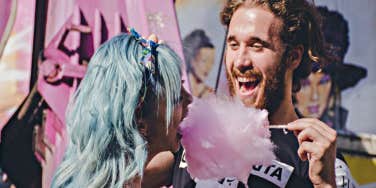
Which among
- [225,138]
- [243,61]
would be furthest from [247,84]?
[225,138]

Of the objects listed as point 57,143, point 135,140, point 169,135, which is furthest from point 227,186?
point 57,143

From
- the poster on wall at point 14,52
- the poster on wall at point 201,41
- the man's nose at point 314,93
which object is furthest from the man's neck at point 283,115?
the poster on wall at point 14,52

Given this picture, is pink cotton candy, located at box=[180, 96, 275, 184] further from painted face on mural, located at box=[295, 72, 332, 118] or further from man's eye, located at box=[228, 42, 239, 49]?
painted face on mural, located at box=[295, 72, 332, 118]

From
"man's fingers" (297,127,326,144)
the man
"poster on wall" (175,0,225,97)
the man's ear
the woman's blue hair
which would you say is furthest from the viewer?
"poster on wall" (175,0,225,97)

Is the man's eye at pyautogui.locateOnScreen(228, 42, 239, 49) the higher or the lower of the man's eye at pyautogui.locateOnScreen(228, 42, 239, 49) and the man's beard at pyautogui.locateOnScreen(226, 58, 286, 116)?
the higher

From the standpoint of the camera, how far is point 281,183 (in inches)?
91.6

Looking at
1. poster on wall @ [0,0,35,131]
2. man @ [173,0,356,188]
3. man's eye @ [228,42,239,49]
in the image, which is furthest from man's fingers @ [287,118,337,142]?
poster on wall @ [0,0,35,131]

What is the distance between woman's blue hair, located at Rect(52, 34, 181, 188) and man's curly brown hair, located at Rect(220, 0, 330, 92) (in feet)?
2.25

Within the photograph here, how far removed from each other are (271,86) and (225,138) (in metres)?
0.48

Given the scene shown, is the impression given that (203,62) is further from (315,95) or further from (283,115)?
(283,115)

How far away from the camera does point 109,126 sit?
193cm

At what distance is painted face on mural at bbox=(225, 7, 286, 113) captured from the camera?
246 cm

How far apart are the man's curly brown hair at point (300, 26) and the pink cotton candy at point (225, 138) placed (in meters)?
0.49

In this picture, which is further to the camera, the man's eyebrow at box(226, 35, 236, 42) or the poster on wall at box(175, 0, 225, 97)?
the poster on wall at box(175, 0, 225, 97)
